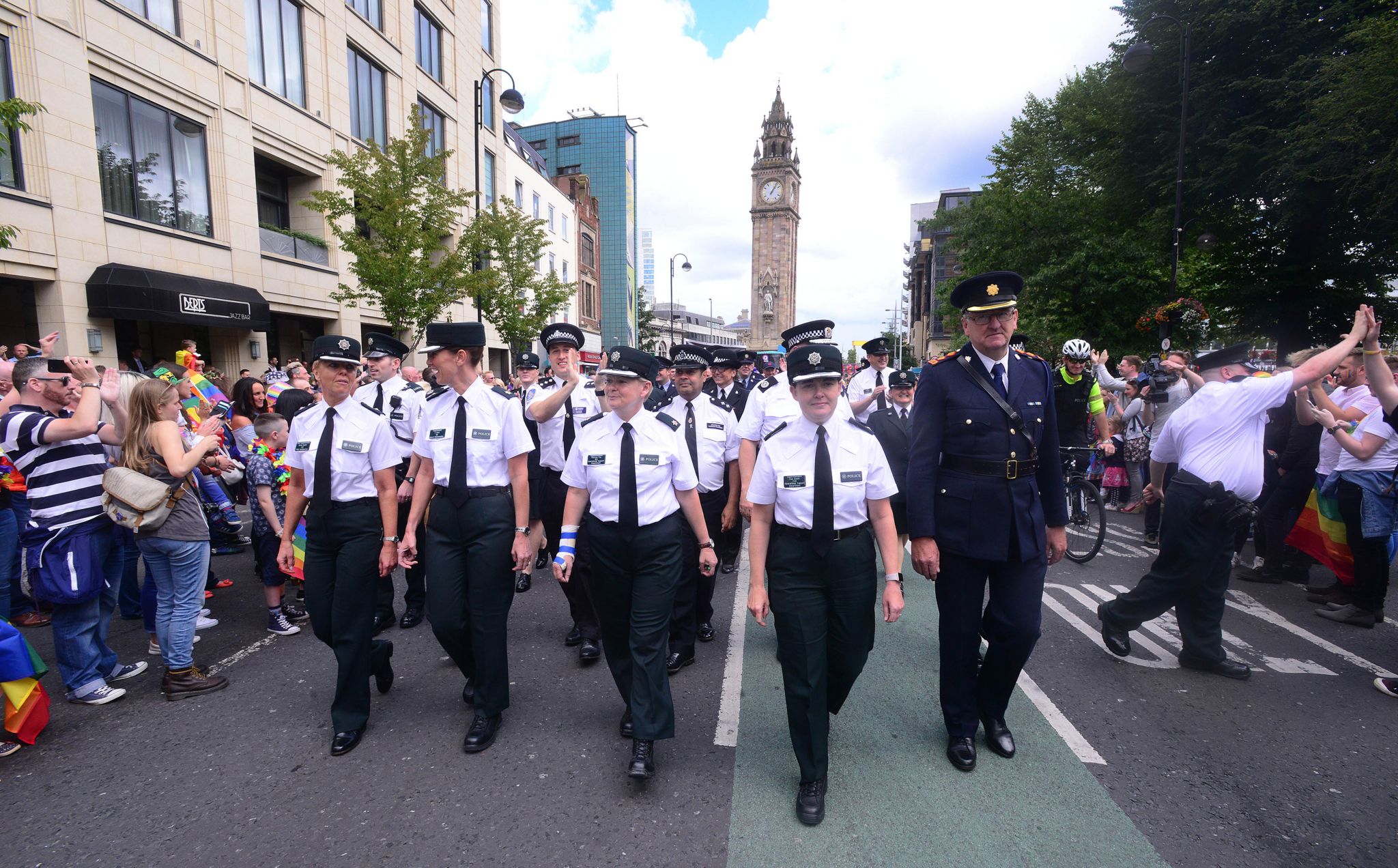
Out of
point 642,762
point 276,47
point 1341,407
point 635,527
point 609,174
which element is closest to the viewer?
point 642,762

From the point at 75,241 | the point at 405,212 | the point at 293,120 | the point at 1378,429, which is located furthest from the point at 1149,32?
the point at 75,241

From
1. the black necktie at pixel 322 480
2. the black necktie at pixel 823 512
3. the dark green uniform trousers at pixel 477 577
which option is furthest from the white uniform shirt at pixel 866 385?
the black necktie at pixel 322 480

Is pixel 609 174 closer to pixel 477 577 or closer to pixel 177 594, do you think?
pixel 177 594

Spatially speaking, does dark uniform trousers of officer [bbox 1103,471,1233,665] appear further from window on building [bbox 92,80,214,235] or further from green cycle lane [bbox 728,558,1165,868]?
window on building [bbox 92,80,214,235]

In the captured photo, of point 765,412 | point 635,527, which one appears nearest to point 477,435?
point 635,527

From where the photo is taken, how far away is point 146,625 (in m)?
5.28

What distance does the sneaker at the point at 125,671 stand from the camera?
15.2 feet

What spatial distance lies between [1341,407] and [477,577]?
24.8 feet

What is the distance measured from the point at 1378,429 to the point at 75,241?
18.8 metres

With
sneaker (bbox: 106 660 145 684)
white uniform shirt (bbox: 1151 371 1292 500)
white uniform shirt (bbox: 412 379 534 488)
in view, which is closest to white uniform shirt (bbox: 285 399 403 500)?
white uniform shirt (bbox: 412 379 534 488)

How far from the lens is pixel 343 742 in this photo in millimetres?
3744

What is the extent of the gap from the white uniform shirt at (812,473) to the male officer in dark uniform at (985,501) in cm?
37

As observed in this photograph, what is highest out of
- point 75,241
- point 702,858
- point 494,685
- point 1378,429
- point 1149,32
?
point 1149,32

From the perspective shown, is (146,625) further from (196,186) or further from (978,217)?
(978,217)
